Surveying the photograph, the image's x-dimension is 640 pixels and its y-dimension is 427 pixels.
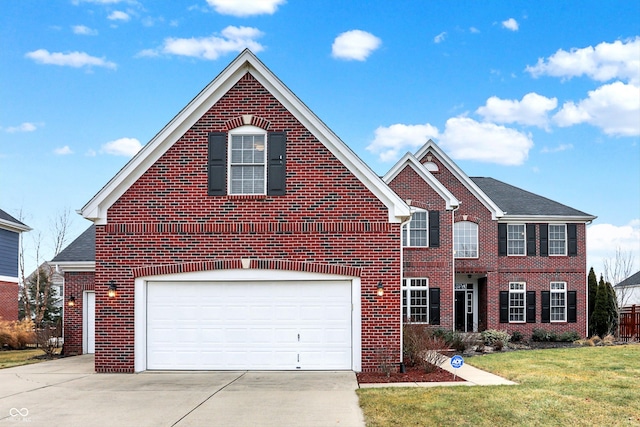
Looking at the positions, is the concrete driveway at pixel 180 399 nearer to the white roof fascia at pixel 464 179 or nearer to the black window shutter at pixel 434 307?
the black window shutter at pixel 434 307

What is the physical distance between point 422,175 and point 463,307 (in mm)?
7120

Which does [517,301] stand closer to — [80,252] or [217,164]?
[217,164]

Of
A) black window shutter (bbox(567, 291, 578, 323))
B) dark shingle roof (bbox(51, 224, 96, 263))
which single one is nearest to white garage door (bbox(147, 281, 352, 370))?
dark shingle roof (bbox(51, 224, 96, 263))

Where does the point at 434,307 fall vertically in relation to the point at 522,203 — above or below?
below

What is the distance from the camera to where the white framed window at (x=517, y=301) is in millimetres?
28094

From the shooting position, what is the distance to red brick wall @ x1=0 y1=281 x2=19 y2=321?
29.8m

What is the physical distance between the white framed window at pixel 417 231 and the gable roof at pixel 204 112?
10781mm

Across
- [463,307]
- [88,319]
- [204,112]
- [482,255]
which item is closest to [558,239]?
[482,255]

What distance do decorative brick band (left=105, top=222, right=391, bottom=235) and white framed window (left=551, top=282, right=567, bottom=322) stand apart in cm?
1634

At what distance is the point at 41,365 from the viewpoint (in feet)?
58.3

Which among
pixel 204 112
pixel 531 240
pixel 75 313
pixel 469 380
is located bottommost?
pixel 469 380

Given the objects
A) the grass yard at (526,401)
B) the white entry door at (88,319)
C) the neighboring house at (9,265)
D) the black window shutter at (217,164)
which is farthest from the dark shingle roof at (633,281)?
the neighboring house at (9,265)

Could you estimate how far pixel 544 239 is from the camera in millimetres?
28500

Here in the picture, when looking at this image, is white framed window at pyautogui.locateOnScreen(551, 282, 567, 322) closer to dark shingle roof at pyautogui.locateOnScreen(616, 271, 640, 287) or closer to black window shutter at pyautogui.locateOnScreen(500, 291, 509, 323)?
black window shutter at pyautogui.locateOnScreen(500, 291, 509, 323)
